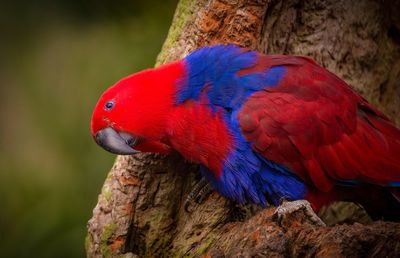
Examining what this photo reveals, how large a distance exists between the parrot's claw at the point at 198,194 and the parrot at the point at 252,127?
137 mm

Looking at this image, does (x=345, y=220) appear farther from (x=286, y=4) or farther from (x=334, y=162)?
(x=286, y=4)

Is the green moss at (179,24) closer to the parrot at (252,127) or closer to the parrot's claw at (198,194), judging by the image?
the parrot at (252,127)

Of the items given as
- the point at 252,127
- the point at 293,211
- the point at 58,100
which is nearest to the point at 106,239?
the point at 252,127

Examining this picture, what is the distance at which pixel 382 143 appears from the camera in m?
3.33

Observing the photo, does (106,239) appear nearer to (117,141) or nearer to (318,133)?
(117,141)

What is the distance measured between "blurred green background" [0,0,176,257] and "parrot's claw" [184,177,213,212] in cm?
142

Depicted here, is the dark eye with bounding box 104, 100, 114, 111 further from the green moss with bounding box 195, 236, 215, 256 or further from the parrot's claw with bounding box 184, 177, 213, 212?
the green moss with bounding box 195, 236, 215, 256

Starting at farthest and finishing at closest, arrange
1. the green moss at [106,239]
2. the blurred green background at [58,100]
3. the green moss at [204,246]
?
the blurred green background at [58,100]
the green moss at [106,239]
the green moss at [204,246]

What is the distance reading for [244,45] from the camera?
3596mm

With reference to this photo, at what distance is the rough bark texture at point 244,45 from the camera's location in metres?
3.38

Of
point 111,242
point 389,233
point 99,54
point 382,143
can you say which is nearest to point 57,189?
point 99,54

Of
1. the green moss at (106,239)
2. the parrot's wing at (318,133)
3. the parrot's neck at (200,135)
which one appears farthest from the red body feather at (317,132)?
the green moss at (106,239)

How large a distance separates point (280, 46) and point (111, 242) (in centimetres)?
151

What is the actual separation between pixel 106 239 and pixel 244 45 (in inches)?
50.7
